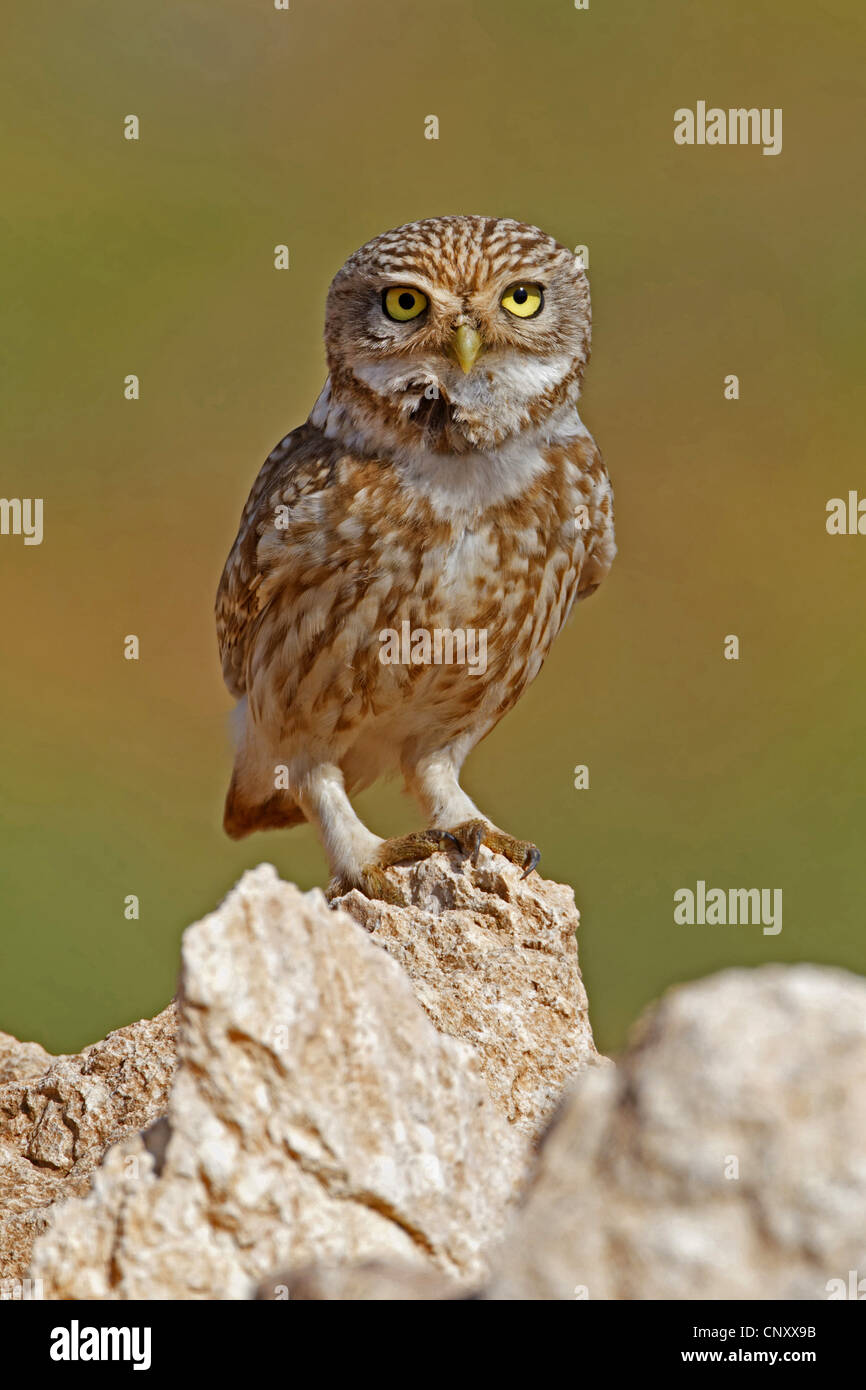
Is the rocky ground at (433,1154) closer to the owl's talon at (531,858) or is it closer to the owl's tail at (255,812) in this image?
the owl's talon at (531,858)

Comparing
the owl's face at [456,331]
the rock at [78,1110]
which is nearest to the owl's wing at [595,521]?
the owl's face at [456,331]

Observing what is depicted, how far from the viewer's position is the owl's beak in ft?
12.6

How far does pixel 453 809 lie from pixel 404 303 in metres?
1.36

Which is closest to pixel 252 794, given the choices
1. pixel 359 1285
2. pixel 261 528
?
pixel 261 528

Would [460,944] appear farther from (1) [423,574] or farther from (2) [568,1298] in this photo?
(2) [568,1298]

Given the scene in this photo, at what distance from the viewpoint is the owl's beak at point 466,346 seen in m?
3.84

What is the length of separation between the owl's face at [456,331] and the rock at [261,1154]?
2.20 meters

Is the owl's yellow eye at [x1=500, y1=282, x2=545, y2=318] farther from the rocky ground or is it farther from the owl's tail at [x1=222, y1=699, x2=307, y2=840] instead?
the rocky ground

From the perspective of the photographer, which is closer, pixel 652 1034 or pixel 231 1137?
pixel 652 1034

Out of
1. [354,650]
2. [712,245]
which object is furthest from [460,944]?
[712,245]

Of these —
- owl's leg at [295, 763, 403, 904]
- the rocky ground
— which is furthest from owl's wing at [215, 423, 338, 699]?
the rocky ground

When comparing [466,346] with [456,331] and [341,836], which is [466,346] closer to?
[456,331]

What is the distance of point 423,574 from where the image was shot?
161 inches
